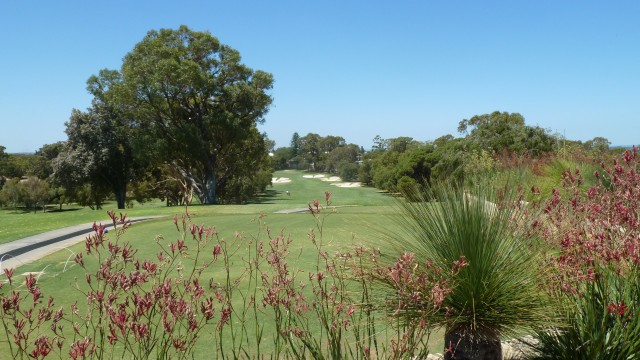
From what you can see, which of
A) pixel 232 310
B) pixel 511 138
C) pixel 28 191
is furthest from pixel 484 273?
pixel 28 191

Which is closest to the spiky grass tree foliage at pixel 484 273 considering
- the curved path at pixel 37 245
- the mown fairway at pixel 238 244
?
the mown fairway at pixel 238 244

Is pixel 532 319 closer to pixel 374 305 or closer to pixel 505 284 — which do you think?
pixel 505 284

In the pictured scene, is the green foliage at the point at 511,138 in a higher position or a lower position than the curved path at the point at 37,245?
higher

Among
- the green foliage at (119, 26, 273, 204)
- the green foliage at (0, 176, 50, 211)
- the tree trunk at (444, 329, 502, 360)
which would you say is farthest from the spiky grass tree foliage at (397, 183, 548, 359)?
the green foliage at (0, 176, 50, 211)

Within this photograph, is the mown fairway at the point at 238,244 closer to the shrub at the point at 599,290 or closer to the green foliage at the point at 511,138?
the shrub at the point at 599,290

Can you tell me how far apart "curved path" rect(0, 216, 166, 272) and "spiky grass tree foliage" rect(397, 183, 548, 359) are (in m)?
4.92

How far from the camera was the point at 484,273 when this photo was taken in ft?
10.6

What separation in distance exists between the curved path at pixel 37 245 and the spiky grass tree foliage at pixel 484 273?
492 centimetres

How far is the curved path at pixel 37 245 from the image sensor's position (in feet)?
25.2

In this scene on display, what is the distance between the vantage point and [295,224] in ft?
32.2

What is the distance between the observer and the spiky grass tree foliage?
3.19 m

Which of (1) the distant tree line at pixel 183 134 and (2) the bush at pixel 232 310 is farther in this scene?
(1) the distant tree line at pixel 183 134


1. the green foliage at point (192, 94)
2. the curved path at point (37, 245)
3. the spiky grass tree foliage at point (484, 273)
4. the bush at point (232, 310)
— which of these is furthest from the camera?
the green foliage at point (192, 94)

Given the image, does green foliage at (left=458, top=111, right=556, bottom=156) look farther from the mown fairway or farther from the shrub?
the shrub
